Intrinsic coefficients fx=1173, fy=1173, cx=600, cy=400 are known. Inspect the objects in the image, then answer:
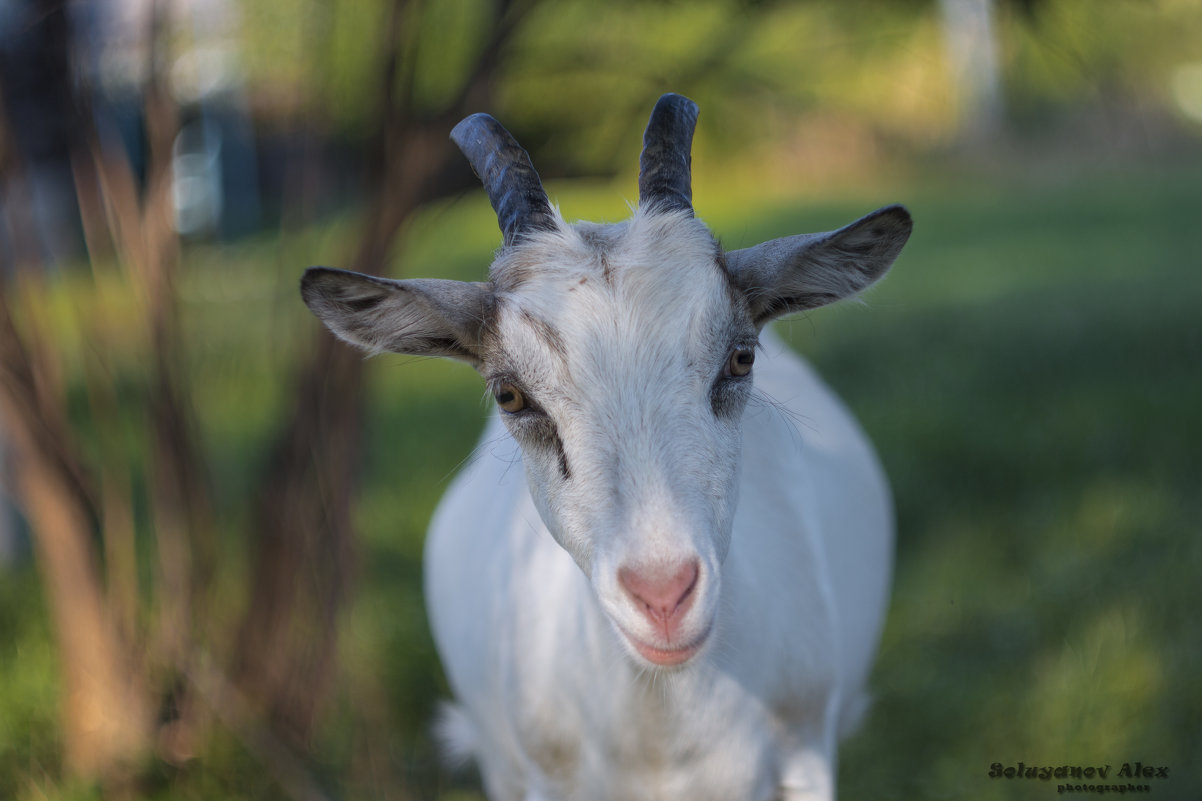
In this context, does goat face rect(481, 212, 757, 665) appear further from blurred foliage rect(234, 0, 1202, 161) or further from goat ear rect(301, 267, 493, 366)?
blurred foliage rect(234, 0, 1202, 161)

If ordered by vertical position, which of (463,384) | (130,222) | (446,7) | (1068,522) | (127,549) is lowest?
(463,384)

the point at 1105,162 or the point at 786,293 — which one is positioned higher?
the point at 786,293

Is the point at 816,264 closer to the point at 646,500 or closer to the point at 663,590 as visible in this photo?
the point at 646,500

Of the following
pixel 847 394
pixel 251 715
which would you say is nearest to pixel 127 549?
pixel 251 715

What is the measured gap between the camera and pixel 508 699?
2.79 m

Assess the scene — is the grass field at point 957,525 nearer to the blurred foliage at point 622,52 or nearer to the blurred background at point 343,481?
the blurred background at point 343,481

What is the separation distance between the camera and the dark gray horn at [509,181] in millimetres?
2340

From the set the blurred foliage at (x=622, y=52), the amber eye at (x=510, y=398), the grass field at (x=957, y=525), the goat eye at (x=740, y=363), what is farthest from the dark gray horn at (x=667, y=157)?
the grass field at (x=957, y=525)

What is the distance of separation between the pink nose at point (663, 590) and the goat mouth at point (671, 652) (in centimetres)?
7

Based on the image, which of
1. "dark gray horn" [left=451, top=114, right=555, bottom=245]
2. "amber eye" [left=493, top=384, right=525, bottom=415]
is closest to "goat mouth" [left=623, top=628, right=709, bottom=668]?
"amber eye" [left=493, top=384, right=525, bottom=415]

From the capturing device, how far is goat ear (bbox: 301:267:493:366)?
2.19m

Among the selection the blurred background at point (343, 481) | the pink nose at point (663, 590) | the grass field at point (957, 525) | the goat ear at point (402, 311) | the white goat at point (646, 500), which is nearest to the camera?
the pink nose at point (663, 590)

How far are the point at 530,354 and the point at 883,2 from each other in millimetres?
2772

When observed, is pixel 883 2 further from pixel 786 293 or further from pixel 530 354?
pixel 530 354
